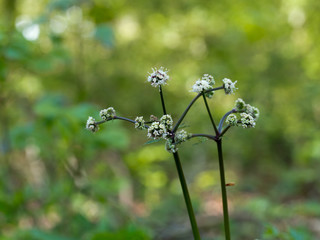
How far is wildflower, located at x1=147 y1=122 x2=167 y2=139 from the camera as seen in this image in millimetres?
922

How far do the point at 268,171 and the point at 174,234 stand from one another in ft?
17.9

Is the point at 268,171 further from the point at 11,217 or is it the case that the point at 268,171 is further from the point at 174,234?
the point at 11,217

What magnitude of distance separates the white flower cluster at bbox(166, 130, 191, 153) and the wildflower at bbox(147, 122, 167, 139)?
26mm

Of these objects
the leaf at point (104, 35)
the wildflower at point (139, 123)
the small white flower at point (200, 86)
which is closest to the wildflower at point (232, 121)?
the small white flower at point (200, 86)

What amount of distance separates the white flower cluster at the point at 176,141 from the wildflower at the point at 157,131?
0.08 ft

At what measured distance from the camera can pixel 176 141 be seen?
0.94 meters

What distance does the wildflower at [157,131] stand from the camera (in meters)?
0.92

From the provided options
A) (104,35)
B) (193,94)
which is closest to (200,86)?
(104,35)

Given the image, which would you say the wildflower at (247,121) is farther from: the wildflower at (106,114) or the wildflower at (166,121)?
the wildflower at (106,114)

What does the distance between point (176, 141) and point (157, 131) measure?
6 centimetres

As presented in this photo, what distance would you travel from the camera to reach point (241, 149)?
28.8ft

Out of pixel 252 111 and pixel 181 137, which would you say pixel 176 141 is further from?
pixel 252 111

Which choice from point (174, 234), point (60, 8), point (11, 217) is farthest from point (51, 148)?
point (174, 234)

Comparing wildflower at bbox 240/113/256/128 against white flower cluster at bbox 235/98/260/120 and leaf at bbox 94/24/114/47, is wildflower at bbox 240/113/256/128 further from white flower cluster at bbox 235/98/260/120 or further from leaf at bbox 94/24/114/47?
leaf at bbox 94/24/114/47
